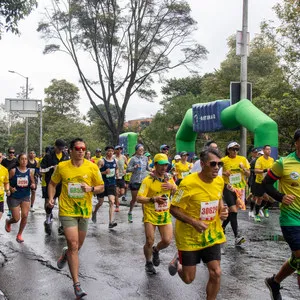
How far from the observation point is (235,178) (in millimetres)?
8734

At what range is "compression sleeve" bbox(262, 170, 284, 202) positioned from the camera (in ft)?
16.3

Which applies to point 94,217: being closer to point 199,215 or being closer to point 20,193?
point 20,193

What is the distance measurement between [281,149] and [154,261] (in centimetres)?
1491

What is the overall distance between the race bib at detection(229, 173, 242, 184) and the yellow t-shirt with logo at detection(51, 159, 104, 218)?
3.26m

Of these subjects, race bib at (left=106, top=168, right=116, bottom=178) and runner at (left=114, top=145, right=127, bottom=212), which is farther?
runner at (left=114, top=145, right=127, bottom=212)

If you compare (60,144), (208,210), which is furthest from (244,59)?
(208,210)

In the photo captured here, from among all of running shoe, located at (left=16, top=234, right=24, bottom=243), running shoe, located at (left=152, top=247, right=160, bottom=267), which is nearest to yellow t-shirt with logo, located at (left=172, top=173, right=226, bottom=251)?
running shoe, located at (left=152, top=247, right=160, bottom=267)

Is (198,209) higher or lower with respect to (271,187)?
lower

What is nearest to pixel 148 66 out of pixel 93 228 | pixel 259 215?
pixel 259 215

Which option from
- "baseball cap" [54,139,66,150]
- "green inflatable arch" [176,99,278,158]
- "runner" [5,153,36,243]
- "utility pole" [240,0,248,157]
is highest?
"utility pole" [240,0,248,157]

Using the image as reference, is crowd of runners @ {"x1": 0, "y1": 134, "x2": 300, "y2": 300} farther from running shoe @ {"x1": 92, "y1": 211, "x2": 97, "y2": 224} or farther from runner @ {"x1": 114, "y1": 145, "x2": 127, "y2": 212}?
runner @ {"x1": 114, "y1": 145, "x2": 127, "y2": 212}

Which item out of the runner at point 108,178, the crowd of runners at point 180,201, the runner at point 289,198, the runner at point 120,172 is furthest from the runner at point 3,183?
the runner at point 120,172

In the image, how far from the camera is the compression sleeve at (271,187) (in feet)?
16.3

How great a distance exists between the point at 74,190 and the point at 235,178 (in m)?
3.63
